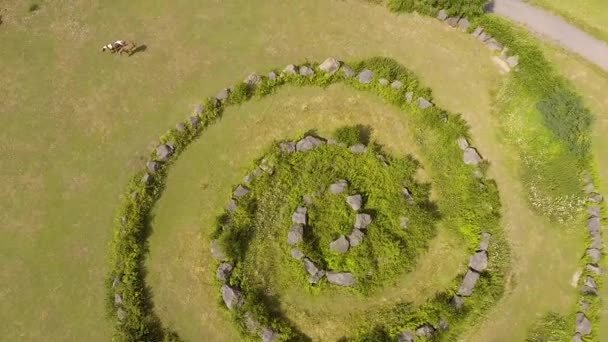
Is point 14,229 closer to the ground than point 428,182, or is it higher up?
closer to the ground

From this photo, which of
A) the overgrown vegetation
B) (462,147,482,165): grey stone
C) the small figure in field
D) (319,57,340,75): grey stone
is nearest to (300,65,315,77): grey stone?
the overgrown vegetation

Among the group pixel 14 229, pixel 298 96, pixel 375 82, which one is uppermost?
pixel 375 82

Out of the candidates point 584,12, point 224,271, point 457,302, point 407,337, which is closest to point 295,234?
point 224,271

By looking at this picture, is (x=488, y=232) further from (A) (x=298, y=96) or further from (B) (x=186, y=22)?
(B) (x=186, y=22)

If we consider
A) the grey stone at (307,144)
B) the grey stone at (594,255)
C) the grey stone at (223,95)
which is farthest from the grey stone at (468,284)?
the grey stone at (223,95)

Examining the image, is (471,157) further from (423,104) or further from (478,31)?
(478,31)

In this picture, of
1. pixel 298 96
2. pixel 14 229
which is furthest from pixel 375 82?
pixel 14 229
